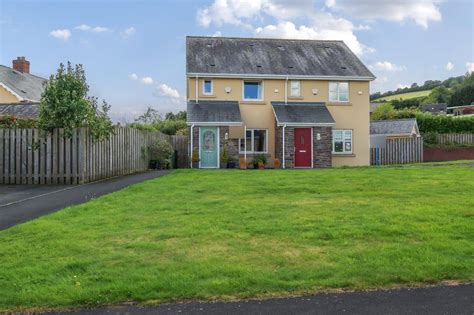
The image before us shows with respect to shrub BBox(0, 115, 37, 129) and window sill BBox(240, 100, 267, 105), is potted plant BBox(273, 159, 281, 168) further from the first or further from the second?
shrub BBox(0, 115, 37, 129)

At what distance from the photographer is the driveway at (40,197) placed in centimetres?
1022

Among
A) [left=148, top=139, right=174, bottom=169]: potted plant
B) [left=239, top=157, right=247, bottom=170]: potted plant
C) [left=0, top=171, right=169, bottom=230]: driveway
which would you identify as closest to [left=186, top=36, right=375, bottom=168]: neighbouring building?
[left=239, top=157, right=247, bottom=170]: potted plant

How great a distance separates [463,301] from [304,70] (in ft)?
85.4

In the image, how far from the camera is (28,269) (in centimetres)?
595

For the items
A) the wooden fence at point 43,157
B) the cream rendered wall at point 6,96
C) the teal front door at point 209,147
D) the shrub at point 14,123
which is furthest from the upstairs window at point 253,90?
the cream rendered wall at point 6,96

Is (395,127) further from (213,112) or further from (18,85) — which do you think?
(18,85)

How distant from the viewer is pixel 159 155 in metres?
26.3

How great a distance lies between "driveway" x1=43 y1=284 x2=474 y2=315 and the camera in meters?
4.78

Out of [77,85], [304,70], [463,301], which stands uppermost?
[304,70]

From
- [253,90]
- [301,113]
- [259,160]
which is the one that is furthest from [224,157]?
[301,113]

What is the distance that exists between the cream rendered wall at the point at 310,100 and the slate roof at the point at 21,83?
15212mm

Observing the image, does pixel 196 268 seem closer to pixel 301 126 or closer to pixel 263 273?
pixel 263 273

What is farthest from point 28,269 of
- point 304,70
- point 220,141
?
point 304,70

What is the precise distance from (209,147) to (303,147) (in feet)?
18.1
